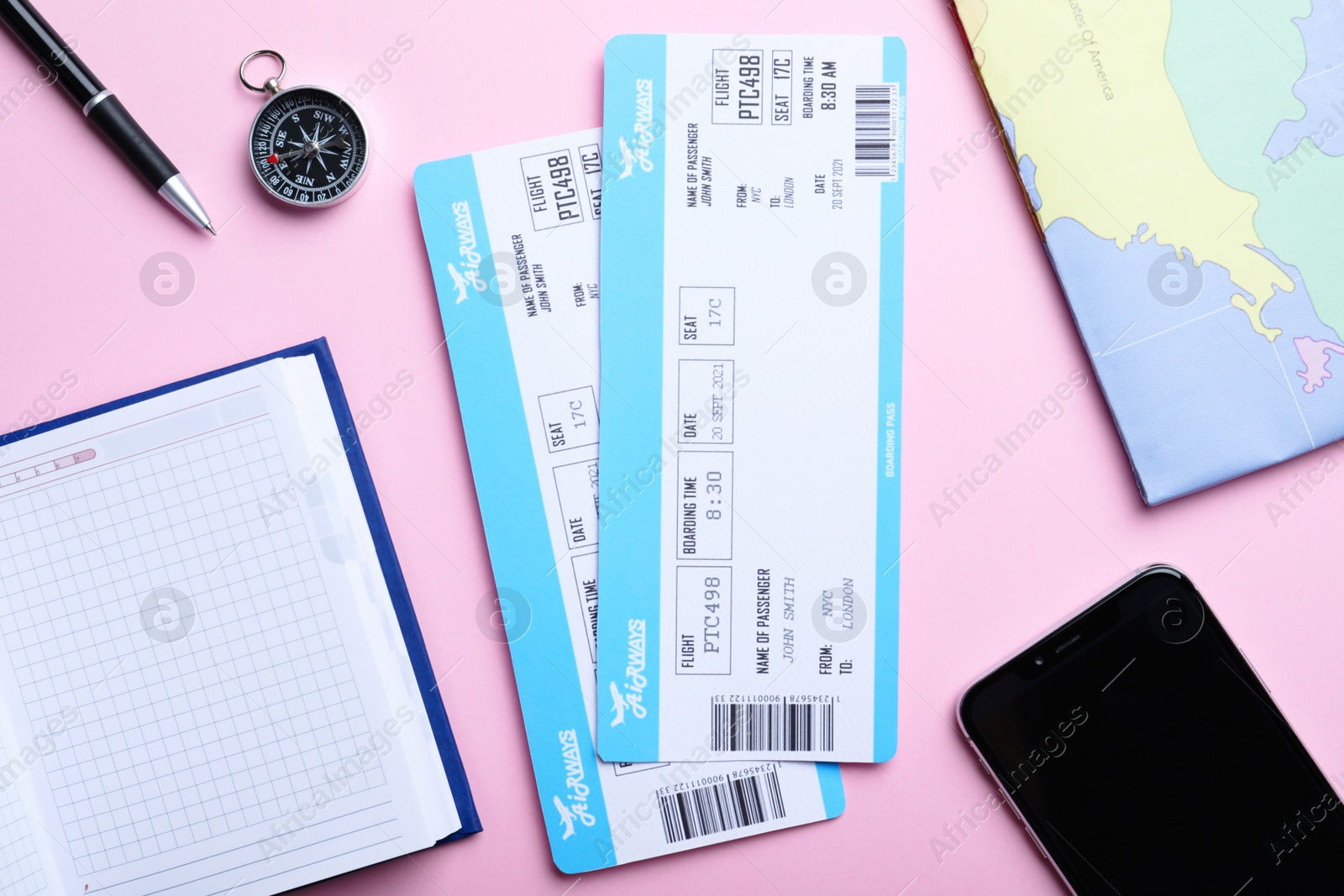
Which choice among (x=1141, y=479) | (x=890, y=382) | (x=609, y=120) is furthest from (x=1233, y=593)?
(x=609, y=120)

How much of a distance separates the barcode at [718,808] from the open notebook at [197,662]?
0.24 metres

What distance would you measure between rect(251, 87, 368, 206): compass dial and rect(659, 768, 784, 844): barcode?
751 mm

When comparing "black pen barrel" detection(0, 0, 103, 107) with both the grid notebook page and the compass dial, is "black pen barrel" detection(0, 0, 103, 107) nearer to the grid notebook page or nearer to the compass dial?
the compass dial

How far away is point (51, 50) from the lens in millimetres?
844

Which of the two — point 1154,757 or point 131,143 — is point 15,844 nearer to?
point 131,143

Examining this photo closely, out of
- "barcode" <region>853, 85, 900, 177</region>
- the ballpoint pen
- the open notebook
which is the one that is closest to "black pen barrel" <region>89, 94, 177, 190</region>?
the ballpoint pen

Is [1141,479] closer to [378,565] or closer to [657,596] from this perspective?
[657,596]

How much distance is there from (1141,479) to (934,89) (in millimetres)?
484

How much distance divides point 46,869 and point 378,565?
0.43 meters

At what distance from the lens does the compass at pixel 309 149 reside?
0.84 meters

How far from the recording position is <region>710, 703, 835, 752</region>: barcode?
0.85 meters

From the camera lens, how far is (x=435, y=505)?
86 cm

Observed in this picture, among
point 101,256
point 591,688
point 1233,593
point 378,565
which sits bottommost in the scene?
point 1233,593

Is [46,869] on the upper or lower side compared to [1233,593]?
upper
